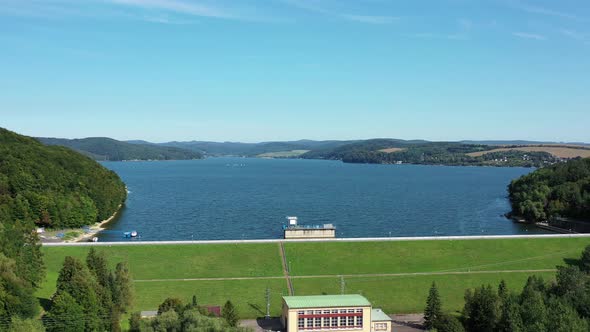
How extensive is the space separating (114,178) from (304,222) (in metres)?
44.7

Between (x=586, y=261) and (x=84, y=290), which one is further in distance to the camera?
(x=586, y=261)

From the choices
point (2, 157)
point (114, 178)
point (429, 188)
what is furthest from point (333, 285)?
point (429, 188)

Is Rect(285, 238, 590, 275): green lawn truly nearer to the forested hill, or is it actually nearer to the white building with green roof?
the white building with green roof

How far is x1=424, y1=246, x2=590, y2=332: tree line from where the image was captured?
34531 millimetres

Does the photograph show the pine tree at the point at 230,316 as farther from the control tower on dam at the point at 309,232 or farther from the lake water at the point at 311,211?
the control tower on dam at the point at 309,232

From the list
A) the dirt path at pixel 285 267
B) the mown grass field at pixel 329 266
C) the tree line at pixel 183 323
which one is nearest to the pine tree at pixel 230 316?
the tree line at pixel 183 323

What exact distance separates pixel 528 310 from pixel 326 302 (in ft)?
43.5

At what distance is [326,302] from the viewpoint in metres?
39.4

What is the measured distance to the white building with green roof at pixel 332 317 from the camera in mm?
38562

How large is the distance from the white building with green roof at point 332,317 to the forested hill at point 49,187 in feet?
141

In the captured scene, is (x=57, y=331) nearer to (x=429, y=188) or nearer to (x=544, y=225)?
(x=544, y=225)

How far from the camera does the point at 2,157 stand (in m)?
85.4

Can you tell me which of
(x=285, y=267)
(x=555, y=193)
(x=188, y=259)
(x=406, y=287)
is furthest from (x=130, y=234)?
(x=555, y=193)

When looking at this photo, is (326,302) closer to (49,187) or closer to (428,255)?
(428,255)
